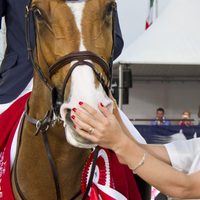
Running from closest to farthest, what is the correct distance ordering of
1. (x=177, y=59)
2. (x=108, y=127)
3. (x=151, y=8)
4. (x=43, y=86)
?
(x=108, y=127)
(x=43, y=86)
(x=177, y=59)
(x=151, y=8)

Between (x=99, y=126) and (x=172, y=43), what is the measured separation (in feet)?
39.0

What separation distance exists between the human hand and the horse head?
0.09m

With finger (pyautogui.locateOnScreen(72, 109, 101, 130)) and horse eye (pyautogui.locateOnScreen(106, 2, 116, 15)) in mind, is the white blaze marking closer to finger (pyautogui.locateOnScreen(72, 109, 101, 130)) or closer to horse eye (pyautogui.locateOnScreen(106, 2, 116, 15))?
finger (pyautogui.locateOnScreen(72, 109, 101, 130))

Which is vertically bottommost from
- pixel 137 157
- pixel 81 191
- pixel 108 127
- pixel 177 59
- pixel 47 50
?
pixel 177 59

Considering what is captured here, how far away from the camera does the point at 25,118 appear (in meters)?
2.91

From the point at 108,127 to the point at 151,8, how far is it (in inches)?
672

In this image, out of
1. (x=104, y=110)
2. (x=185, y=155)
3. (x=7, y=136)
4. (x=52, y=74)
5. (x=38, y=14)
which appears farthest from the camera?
(x=7, y=136)

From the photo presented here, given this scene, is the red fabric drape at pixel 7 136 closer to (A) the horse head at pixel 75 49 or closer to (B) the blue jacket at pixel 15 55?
(B) the blue jacket at pixel 15 55

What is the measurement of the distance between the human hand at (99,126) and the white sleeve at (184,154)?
2.92 ft

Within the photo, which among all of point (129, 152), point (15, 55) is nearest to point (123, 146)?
point (129, 152)

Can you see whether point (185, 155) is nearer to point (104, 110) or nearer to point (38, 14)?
point (104, 110)

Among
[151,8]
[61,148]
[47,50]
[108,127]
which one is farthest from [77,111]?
[151,8]

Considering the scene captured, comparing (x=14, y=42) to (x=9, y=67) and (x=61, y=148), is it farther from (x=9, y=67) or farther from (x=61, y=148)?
(x=61, y=148)

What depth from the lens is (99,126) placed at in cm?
192
